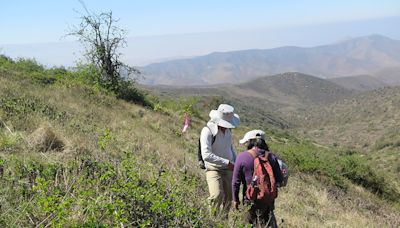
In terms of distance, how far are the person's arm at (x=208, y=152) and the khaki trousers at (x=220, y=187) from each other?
6.8 inches

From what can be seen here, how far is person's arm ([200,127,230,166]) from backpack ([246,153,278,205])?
2.12 ft

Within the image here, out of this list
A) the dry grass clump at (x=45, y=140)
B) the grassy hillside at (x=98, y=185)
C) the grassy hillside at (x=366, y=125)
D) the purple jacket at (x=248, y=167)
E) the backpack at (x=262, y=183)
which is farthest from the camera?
the grassy hillside at (x=366, y=125)

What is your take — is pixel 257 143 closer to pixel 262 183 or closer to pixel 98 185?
pixel 262 183

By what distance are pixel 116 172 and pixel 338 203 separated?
6.66 metres

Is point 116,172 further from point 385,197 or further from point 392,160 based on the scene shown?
point 392,160

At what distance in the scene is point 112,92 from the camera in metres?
21.5

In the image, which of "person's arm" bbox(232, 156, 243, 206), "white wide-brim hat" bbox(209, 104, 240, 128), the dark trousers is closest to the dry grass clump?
"white wide-brim hat" bbox(209, 104, 240, 128)

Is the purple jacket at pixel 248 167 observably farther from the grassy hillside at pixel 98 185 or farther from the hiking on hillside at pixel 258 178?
the grassy hillside at pixel 98 185

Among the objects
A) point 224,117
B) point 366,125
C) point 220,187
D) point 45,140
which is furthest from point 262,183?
point 366,125

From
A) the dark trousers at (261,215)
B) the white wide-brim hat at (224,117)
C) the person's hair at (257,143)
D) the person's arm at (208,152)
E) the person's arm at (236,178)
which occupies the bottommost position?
the dark trousers at (261,215)

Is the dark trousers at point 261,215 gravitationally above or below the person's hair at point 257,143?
below

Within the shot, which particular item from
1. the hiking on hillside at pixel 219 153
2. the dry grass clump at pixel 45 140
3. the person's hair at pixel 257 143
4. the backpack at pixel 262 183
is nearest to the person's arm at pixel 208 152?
the hiking on hillside at pixel 219 153

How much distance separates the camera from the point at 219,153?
5.12 meters

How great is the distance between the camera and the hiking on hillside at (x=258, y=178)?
4379mm
